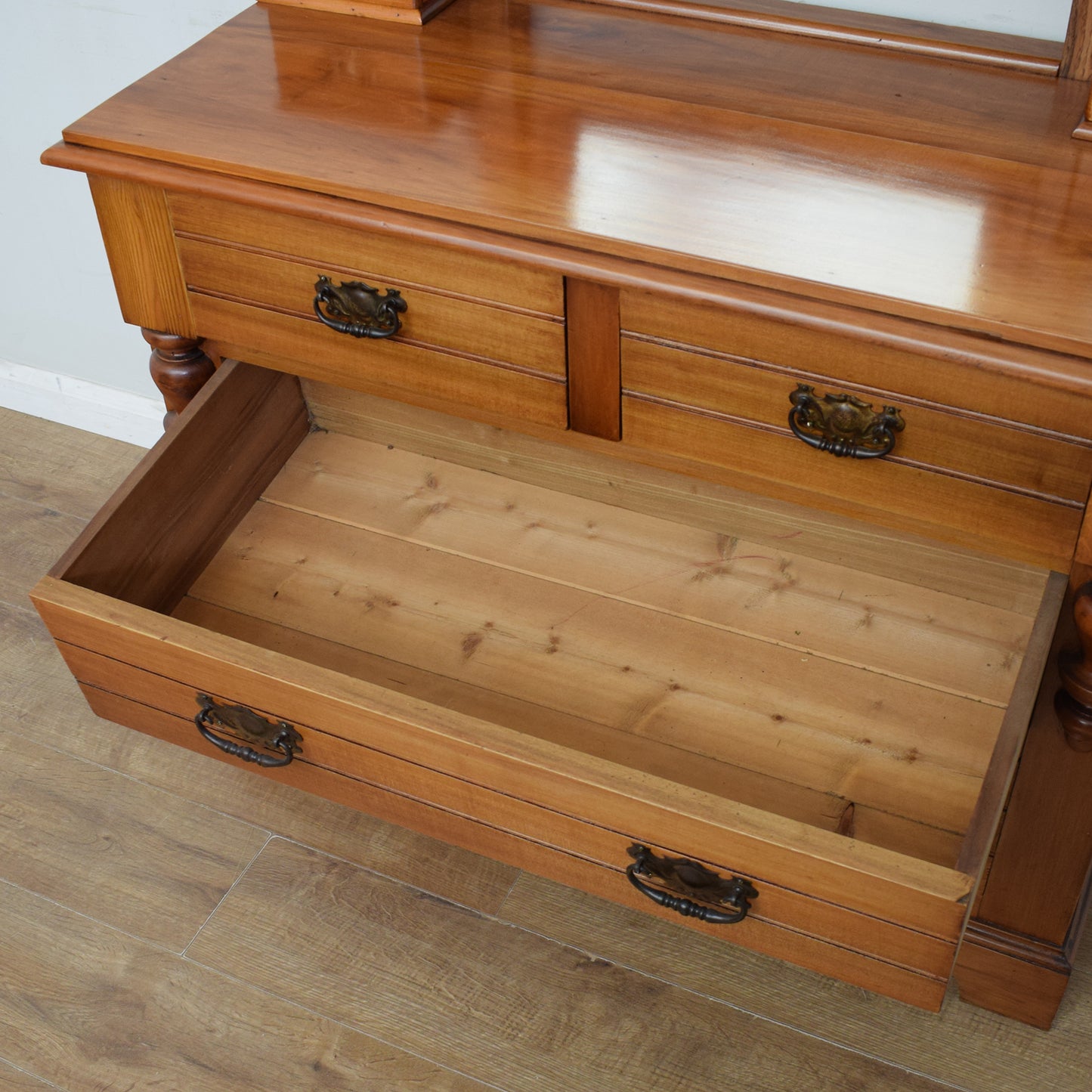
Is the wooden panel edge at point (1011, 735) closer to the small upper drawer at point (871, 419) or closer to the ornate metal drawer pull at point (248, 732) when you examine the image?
the small upper drawer at point (871, 419)

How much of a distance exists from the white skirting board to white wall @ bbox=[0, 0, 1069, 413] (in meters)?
0.01

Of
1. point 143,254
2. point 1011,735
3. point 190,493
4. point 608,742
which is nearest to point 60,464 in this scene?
point 190,493

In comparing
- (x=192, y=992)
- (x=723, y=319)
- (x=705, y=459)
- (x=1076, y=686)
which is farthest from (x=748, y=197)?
(x=192, y=992)

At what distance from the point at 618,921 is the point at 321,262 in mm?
782

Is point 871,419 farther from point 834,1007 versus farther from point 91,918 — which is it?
point 91,918

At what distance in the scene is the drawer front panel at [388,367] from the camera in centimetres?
104

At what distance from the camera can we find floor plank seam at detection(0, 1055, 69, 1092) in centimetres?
127

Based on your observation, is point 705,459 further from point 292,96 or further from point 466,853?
point 466,853

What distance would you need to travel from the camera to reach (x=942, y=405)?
88cm

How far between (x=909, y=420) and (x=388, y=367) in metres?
0.45

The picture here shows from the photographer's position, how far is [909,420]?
894mm

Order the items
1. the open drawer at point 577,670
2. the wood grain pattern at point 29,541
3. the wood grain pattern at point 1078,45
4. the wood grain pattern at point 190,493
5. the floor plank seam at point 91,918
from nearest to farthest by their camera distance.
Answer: the open drawer at point 577,670 → the wood grain pattern at point 1078,45 → the wood grain pattern at point 190,493 → the floor plank seam at point 91,918 → the wood grain pattern at point 29,541

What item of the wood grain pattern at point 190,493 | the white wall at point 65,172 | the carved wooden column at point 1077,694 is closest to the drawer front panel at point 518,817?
the wood grain pattern at point 190,493

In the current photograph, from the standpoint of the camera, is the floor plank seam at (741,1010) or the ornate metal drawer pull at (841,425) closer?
the ornate metal drawer pull at (841,425)
